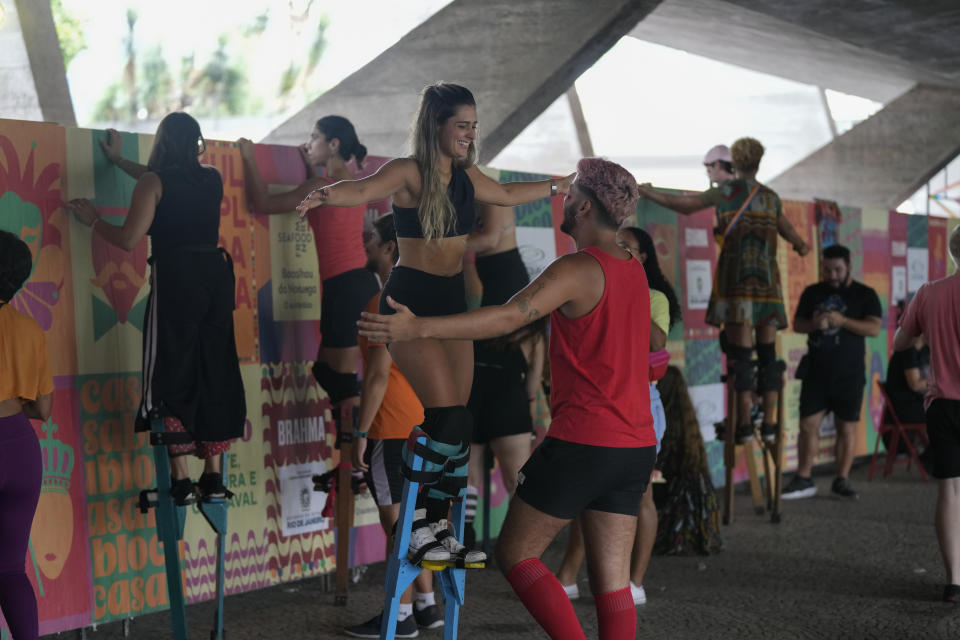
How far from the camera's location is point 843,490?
26.2 feet

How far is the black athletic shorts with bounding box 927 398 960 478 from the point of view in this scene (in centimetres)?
495

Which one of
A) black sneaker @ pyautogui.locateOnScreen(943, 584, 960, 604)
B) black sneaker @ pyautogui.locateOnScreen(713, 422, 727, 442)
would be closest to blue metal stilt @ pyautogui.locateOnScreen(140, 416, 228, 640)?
black sneaker @ pyautogui.locateOnScreen(943, 584, 960, 604)

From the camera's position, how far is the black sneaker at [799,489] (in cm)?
802

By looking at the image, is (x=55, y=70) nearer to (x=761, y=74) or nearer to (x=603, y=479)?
(x=603, y=479)

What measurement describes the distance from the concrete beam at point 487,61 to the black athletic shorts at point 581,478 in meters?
6.57

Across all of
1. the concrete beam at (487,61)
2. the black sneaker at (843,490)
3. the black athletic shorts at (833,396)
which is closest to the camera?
the black sneaker at (843,490)

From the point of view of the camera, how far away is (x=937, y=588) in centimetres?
522

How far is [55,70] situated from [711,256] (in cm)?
576

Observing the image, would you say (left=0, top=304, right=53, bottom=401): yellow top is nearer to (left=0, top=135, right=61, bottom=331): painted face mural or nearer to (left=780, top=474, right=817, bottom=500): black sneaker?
(left=0, top=135, right=61, bottom=331): painted face mural

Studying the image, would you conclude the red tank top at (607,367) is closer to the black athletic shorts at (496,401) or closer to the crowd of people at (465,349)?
the crowd of people at (465,349)

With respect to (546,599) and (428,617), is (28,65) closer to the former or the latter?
(428,617)

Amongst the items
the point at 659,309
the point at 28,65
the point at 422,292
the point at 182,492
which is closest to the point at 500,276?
the point at 659,309

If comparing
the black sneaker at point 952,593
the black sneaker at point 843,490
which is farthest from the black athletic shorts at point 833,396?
the black sneaker at point 952,593

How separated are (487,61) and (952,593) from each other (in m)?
6.30
